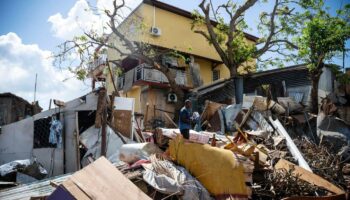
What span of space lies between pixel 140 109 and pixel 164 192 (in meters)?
18.9

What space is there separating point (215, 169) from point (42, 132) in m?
8.27

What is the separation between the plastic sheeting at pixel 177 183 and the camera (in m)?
5.36

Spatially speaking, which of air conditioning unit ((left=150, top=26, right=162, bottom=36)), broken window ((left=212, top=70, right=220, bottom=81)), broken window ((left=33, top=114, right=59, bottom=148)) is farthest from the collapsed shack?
broken window ((left=212, top=70, right=220, bottom=81))

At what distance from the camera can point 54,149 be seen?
1116cm

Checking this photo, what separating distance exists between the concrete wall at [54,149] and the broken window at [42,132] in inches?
6.1

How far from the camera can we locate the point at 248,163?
6.05m

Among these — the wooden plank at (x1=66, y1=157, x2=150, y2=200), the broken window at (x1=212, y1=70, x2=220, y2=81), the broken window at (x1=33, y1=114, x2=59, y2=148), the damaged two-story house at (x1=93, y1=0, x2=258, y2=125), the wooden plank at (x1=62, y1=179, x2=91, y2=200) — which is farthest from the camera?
the broken window at (x1=212, y1=70, x2=220, y2=81)

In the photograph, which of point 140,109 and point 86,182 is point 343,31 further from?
point 140,109

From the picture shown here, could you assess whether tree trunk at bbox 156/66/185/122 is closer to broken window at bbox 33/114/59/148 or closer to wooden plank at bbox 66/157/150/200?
broken window at bbox 33/114/59/148

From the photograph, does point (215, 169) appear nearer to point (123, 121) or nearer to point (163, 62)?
point (123, 121)

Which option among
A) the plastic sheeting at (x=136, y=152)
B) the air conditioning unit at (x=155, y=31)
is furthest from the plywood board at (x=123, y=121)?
the air conditioning unit at (x=155, y=31)

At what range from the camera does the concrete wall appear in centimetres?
1102

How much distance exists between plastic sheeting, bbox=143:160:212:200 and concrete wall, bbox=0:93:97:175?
595cm

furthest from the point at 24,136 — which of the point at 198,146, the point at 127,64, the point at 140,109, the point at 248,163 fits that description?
the point at 127,64
